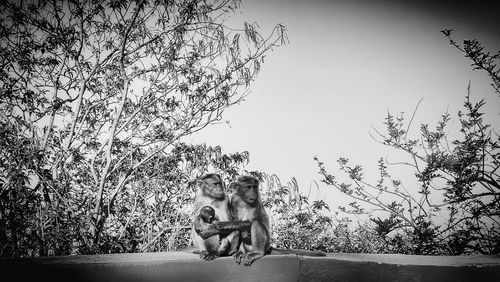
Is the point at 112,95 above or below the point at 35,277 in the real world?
above

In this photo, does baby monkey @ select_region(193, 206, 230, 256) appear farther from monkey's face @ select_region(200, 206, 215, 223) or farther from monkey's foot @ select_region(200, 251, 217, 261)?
monkey's foot @ select_region(200, 251, 217, 261)

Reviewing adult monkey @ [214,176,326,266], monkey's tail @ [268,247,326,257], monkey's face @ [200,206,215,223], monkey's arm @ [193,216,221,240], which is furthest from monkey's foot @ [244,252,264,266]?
monkey's face @ [200,206,215,223]

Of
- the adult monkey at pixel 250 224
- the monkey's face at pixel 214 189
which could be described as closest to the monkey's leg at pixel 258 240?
the adult monkey at pixel 250 224

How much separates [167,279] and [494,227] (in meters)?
4.55

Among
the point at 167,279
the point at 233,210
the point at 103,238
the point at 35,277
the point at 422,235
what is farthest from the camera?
the point at 103,238

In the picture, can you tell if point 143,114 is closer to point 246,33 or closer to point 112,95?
point 112,95

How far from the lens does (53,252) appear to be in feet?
15.1

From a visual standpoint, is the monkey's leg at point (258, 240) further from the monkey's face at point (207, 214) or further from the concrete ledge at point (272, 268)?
the monkey's face at point (207, 214)

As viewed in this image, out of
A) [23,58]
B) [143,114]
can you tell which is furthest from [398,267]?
[23,58]

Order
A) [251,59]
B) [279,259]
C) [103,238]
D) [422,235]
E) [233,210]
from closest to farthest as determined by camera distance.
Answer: [279,259], [233,210], [422,235], [103,238], [251,59]

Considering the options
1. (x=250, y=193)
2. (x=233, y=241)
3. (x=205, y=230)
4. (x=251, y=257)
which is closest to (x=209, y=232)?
(x=205, y=230)

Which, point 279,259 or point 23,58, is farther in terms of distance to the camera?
point 23,58

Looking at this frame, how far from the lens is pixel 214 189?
335 centimetres

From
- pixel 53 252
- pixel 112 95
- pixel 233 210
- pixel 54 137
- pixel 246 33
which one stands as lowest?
pixel 53 252
